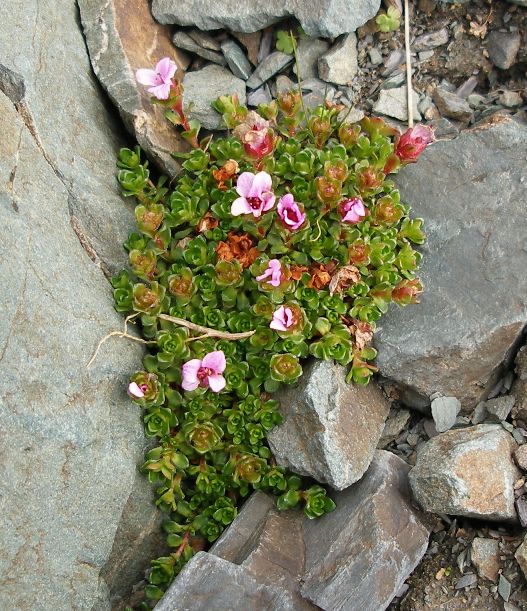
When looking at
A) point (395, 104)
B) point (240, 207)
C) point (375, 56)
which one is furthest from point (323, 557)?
point (375, 56)

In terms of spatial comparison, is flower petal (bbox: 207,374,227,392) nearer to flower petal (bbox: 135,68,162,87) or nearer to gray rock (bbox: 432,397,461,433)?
gray rock (bbox: 432,397,461,433)

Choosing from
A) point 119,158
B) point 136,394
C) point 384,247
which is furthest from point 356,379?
point 119,158

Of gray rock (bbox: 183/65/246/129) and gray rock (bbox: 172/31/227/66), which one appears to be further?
gray rock (bbox: 172/31/227/66)

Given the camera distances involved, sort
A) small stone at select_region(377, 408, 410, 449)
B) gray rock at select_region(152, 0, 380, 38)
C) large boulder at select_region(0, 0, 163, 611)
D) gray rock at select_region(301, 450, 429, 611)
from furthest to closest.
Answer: gray rock at select_region(152, 0, 380, 38) < small stone at select_region(377, 408, 410, 449) < gray rock at select_region(301, 450, 429, 611) < large boulder at select_region(0, 0, 163, 611)

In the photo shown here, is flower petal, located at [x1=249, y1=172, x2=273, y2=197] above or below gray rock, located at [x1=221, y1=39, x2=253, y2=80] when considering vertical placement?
below

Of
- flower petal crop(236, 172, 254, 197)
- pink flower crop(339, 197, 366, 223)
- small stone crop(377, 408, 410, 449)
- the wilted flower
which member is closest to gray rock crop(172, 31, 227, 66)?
the wilted flower

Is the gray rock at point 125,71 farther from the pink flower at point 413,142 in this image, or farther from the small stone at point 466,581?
the small stone at point 466,581
